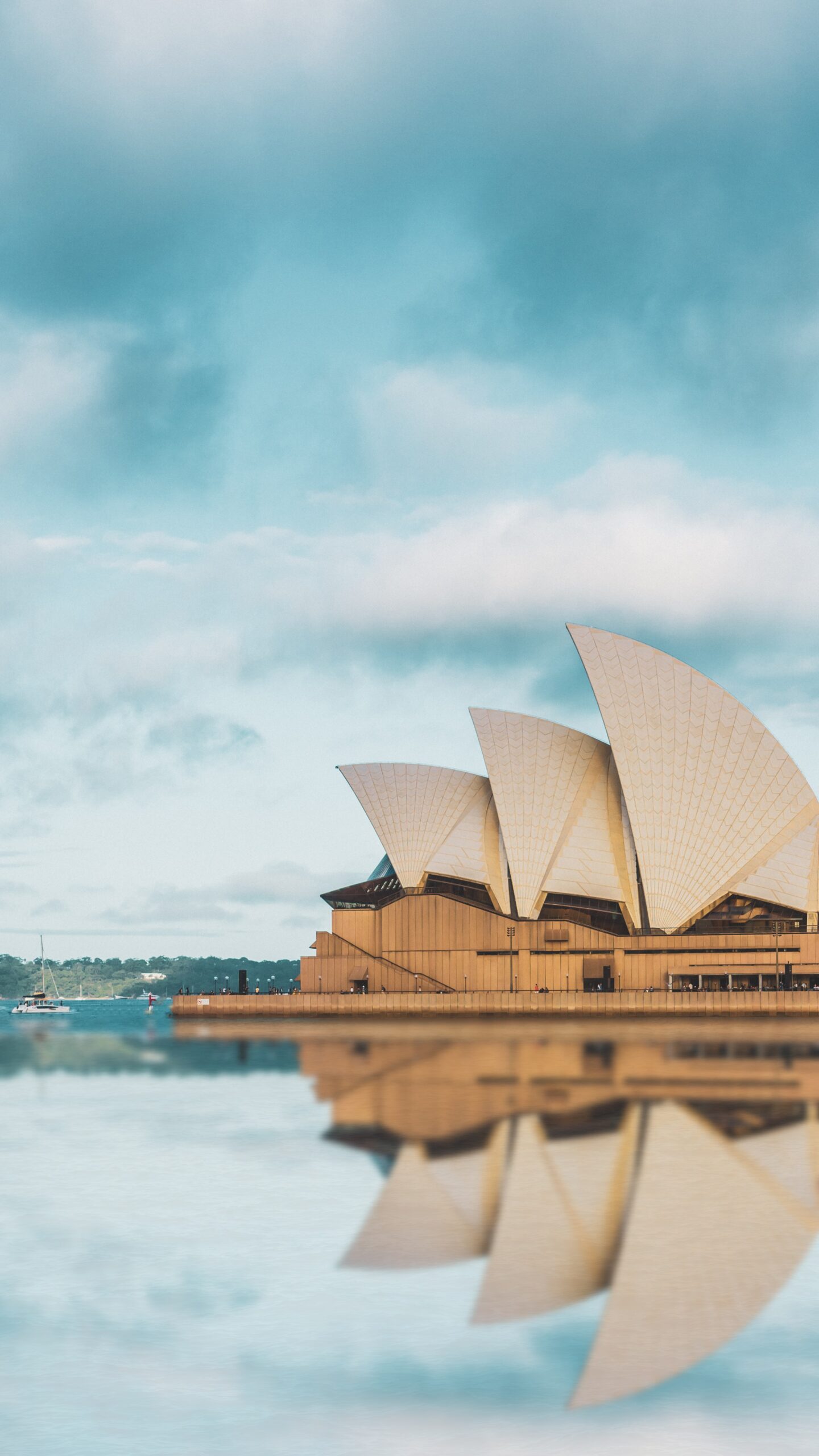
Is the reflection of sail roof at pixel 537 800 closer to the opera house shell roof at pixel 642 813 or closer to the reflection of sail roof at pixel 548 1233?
the opera house shell roof at pixel 642 813

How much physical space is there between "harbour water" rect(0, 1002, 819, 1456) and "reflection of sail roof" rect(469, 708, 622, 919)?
114ft

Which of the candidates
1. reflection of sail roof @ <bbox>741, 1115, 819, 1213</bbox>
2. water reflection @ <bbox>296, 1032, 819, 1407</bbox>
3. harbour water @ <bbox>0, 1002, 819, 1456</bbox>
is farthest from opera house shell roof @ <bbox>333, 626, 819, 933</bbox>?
reflection of sail roof @ <bbox>741, 1115, 819, 1213</bbox>

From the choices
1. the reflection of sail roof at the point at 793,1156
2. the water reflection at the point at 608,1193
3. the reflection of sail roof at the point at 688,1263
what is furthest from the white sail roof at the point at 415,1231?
the reflection of sail roof at the point at 793,1156

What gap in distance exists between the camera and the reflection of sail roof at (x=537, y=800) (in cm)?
5978

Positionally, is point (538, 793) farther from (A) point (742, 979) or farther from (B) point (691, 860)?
(A) point (742, 979)

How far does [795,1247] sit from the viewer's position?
12.7 meters

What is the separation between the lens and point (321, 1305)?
10961 mm

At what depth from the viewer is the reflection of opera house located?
191ft

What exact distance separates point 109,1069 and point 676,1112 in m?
21.8

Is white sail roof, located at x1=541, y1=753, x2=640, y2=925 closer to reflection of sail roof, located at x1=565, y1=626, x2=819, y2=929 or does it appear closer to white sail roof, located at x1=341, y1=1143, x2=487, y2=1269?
reflection of sail roof, located at x1=565, y1=626, x2=819, y2=929

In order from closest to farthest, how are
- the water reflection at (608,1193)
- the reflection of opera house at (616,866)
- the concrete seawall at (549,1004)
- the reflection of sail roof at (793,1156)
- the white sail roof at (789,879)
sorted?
1. the water reflection at (608,1193)
2. the reflection of sail roof at (793,1156)
3. the concrete seawall at (549,1004)
4. the white sail roof at (789,879)
5. the reflection of opera house at (616,866)

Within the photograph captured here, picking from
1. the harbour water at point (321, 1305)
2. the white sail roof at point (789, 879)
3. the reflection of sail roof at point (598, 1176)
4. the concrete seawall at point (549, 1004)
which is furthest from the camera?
the white sail roof at point (789, 879)

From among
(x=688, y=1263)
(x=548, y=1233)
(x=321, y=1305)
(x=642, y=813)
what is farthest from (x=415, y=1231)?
(x=642, y=813)

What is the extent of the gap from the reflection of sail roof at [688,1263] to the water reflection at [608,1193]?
2 centimetres
